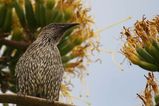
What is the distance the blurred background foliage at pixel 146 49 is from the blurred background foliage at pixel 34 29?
0.99 m

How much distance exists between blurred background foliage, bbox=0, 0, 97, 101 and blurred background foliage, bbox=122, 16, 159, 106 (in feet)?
3.26

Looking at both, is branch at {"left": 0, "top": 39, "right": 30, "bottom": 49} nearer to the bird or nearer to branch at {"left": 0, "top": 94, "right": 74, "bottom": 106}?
the bird

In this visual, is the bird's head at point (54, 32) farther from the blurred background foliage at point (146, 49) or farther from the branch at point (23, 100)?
the branch at point (23, 100)

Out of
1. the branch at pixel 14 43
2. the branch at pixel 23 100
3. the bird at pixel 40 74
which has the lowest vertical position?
the branch at pixel 23 100

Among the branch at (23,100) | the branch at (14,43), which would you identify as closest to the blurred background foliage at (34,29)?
the branch at (14,43)

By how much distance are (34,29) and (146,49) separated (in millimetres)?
1603

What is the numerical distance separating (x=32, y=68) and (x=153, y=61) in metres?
0.96

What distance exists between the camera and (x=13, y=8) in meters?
6.07

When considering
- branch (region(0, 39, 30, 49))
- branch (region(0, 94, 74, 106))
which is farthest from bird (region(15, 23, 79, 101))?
branch (region(0, 94, 74, 106))

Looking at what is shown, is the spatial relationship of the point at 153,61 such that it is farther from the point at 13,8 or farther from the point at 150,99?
the point at 13,8

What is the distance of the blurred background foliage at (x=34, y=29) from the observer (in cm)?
582

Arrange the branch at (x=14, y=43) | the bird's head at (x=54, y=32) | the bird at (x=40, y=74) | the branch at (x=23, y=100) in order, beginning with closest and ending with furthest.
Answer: the branch at (x=23, y=100), the bird at (x=40, y=74), the bird's head at (x=54, y=32), the branch at (x=14, y=43)

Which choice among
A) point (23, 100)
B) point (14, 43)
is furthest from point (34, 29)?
point (23, 100)

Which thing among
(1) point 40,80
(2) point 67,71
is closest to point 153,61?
(1) point 40,80
